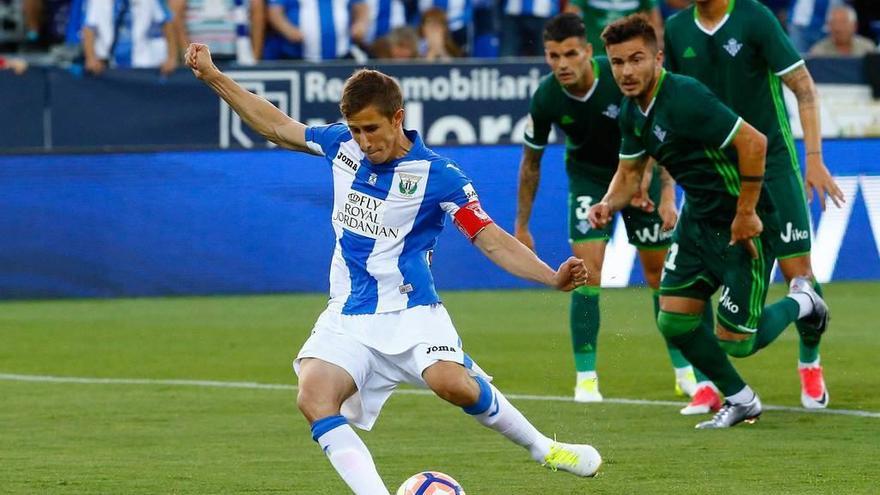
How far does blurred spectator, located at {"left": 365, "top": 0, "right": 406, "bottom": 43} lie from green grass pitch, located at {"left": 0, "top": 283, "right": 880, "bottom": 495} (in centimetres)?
443

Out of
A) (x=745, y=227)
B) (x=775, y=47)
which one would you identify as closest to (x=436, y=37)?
(x=775, y=47)

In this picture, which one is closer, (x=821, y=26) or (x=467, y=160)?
(x=467, y=160)

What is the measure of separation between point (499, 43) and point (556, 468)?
Answer: 12.4 meters

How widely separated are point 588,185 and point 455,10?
8783 millimetres

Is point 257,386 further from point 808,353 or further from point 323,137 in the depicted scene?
point 323,137

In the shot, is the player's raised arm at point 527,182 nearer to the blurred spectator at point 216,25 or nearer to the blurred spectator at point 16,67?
the blurred spectator at point 216,25

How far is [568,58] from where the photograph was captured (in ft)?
32.4

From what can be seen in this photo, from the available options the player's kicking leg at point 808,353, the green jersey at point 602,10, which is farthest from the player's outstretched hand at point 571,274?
the green jersey at point 602,10

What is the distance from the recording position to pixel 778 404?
973cm

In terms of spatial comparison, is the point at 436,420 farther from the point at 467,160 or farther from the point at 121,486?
the point at 467,160

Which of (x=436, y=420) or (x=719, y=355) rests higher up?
(x=719, y=355)

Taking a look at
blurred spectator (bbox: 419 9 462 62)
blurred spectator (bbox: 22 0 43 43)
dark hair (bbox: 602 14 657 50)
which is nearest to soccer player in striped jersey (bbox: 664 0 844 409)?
dark hair (bbox: 602 14 657 50)

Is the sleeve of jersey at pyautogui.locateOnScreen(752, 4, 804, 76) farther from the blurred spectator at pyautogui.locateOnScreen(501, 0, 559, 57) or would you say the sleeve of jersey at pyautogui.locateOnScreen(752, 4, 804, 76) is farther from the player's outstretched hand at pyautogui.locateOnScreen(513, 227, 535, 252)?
the blurred spectator at pyautogui.locateOnScreen(501, 0, 559, 57)

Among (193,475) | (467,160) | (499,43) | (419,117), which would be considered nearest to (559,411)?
(193,475)
